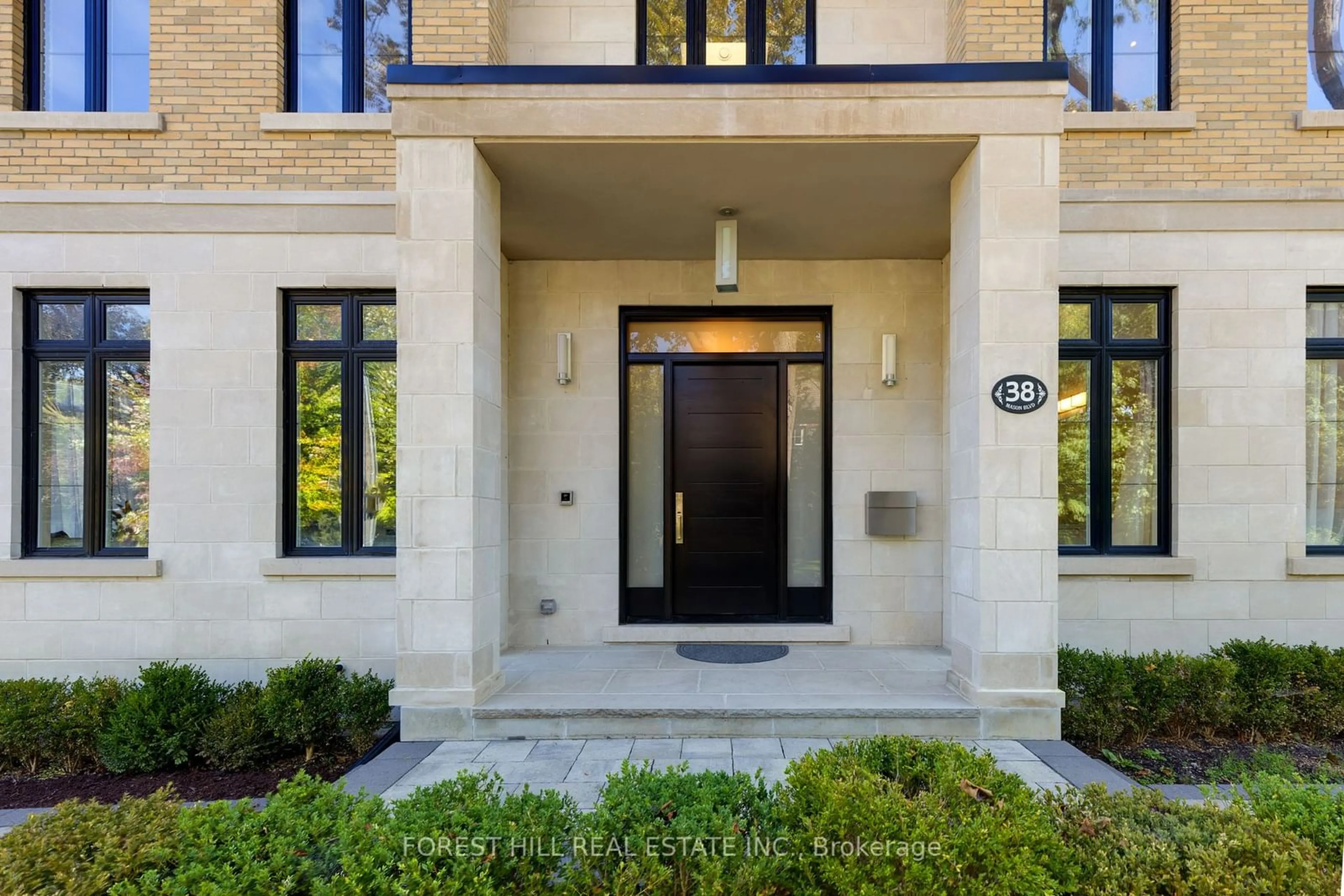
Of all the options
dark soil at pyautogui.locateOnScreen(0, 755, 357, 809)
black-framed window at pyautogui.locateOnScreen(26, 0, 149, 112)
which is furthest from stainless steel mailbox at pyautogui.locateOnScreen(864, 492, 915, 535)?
black-framed window at pyautogui.locateOnScreen(26, 0, 149, 112)

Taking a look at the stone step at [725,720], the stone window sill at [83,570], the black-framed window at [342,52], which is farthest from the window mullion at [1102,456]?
the stone window sill at [83,570]

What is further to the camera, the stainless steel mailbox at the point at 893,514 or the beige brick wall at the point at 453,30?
the stainless steel mailbox at the point at 893,514

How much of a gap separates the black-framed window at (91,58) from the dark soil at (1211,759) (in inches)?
356

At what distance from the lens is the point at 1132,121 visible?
18.5ft

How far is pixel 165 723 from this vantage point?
4.51 metres

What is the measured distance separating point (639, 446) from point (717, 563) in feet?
4.38

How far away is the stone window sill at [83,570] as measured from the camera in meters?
5.48

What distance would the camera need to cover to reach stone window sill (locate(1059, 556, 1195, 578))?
5605 mm

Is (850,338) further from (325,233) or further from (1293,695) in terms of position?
(325,233)

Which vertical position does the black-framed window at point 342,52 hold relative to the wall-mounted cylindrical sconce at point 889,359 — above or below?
above

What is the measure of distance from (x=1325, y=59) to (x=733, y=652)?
7.13 meters

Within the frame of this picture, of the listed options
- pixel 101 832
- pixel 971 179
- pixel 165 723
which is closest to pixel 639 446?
pixel 971 179

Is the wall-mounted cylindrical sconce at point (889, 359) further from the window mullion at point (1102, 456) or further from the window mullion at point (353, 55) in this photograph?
the window mullion at point (353, 55)

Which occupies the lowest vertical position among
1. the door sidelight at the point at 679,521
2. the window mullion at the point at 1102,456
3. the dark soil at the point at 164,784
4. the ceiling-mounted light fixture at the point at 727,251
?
the dark soil at the point at 164,784
